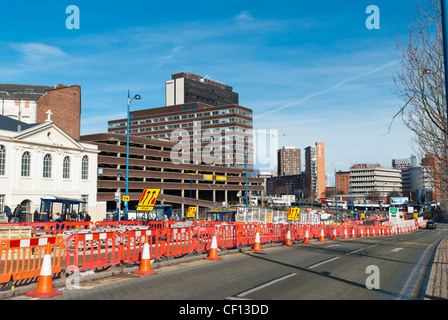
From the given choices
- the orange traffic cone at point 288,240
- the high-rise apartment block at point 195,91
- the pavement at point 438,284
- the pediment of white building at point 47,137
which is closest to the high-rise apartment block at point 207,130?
the high-rise apartment block at point 195,91

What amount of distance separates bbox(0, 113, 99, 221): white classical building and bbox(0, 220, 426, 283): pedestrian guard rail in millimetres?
18953

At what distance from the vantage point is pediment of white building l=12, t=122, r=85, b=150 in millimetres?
39159

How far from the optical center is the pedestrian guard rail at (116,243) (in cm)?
966

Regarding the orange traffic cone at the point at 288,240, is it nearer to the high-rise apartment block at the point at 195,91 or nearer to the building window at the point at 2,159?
the building window at the point at 2,159

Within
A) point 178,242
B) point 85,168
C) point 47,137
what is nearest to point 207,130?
point 85,168

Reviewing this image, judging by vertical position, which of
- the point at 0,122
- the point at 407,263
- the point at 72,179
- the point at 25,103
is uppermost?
the point at 25,103

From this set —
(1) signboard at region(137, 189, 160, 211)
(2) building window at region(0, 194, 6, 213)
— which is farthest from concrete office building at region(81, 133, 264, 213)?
(1) signboard at region(137, 189, 160, 211)

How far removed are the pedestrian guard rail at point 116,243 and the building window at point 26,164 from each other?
19678mm

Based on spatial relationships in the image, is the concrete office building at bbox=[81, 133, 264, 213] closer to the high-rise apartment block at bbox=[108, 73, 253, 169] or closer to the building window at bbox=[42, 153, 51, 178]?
the high-rise apartment block at bbox=[108, 73, 253, 169]

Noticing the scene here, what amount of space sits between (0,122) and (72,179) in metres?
9.95
